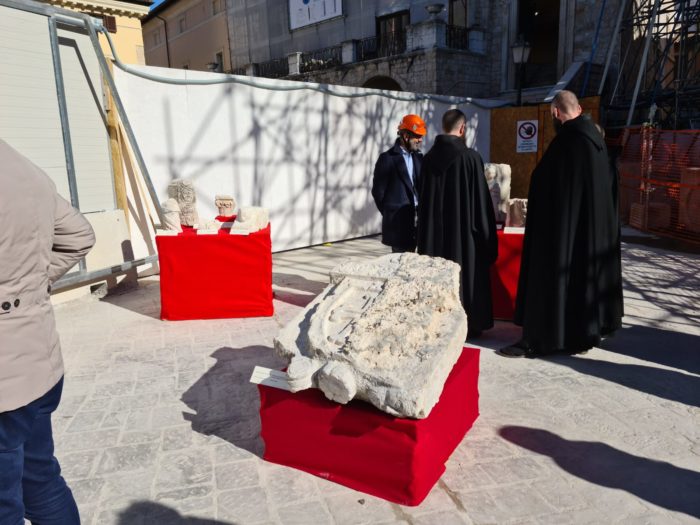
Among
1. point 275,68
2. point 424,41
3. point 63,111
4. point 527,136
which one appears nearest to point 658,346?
point 63,111

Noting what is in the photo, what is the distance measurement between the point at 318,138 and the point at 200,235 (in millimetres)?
4225

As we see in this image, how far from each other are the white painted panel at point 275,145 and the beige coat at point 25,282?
17.7ft

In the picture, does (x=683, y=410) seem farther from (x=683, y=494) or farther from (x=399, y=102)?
(x=399, y=102)

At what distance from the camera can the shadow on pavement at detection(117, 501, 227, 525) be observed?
2500 mm

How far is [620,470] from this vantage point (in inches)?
112

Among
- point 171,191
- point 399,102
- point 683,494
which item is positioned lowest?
point 683,494

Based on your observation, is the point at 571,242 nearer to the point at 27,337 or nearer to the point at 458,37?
the point at 27,337

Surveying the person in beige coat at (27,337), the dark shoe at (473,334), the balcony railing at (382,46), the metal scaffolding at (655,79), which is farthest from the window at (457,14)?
the person in beige coat at (27,337)

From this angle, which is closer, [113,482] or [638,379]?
[113,482]

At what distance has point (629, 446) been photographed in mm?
3061

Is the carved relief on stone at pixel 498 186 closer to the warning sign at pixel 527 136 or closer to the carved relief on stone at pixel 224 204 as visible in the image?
the carved relief on stone at pixel 224 204

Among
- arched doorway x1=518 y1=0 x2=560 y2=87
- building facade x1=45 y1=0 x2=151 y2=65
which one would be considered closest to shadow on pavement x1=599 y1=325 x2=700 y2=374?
arched doorway x1=518 y1=0 x2=560 y2=87

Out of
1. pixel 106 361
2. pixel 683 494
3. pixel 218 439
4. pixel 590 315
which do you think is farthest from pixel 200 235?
pixel 683 494

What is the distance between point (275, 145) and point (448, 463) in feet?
20.9
